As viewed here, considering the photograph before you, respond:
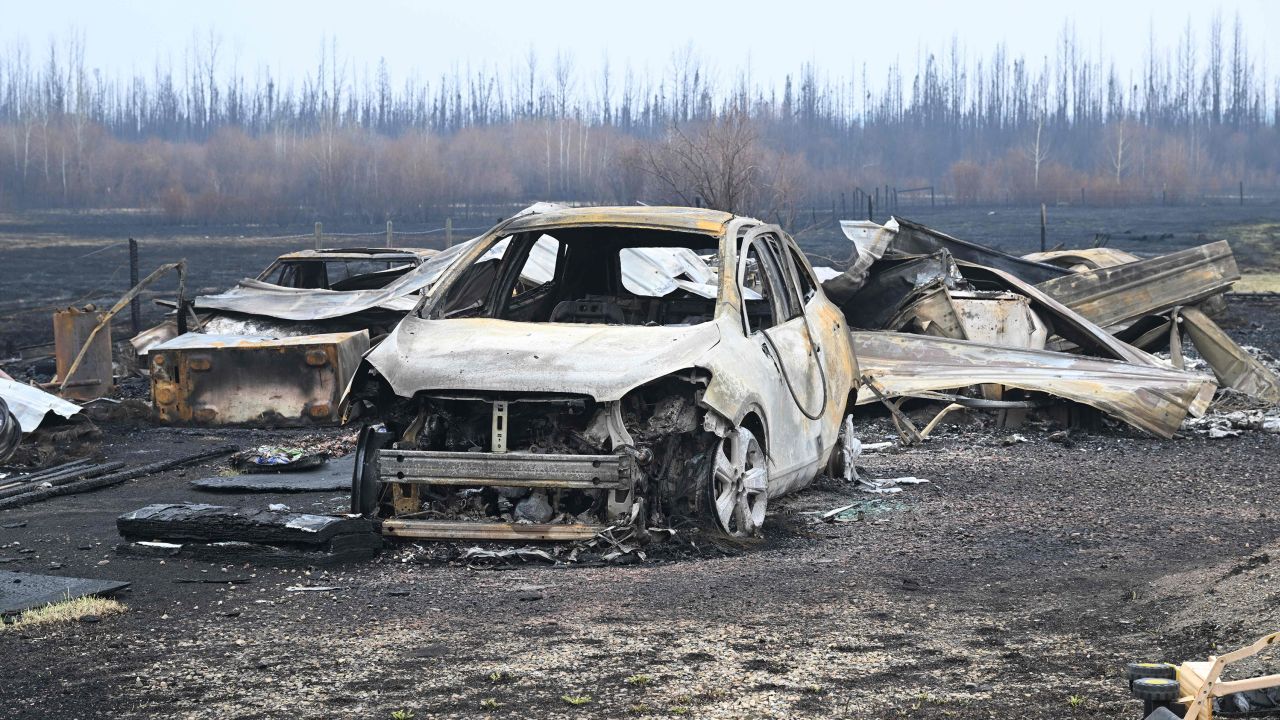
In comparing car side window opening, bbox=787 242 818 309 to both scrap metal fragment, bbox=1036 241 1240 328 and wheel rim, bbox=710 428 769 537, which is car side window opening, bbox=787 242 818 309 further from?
scrap metal fragment, bbox=1036 241 1240 328

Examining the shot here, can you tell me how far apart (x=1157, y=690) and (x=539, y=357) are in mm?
3991

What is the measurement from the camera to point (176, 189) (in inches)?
2813

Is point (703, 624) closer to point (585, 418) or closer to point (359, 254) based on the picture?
point (585, 418)

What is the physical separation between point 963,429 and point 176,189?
209ft

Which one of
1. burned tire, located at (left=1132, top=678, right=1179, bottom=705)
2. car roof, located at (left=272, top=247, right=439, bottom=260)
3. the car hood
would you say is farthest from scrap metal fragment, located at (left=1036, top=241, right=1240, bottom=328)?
burned tire, located at (left=1132, top=678, right=1179, bottom=705)

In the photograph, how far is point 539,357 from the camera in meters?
7.39

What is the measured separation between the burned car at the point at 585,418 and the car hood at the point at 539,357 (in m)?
0.01

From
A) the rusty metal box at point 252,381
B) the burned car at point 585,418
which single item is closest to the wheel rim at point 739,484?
the burned car at point 585,418

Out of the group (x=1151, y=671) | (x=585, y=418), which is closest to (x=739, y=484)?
(x=585, y=418)

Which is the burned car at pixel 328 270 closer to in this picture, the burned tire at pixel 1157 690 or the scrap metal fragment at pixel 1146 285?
the scrap metal fragment at pixel 1146 285

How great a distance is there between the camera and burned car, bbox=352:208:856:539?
728 cm

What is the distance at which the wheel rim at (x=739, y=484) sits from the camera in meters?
7.63

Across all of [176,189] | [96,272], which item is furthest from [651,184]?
[96,272]

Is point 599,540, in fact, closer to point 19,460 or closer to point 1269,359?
point 19,460
